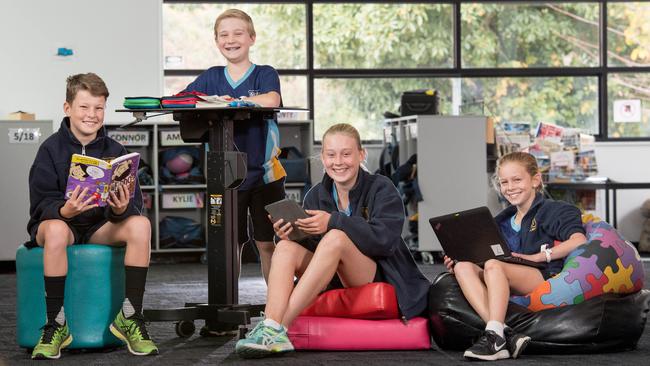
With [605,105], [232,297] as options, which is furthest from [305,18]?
[232,297]

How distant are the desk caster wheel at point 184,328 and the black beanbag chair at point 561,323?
0.96 meters

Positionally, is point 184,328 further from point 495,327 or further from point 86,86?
point 495,327

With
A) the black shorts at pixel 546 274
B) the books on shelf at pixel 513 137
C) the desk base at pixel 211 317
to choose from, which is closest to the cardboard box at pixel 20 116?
the books on shelf at pixel 513 137

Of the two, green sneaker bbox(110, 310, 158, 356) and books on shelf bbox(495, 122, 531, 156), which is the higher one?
books on shelf bbox(495, 122, 531, 156)

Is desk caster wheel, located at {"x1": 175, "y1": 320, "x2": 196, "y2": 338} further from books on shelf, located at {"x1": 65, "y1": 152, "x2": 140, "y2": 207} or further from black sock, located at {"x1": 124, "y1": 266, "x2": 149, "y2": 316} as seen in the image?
books on shelf, located at {"x1": 65, "y1": 152, "x2": 140, "y2": 207}

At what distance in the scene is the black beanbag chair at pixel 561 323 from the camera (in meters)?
3.21

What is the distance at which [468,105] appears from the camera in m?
8.33

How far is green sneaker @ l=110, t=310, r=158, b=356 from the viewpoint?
10.9 ft

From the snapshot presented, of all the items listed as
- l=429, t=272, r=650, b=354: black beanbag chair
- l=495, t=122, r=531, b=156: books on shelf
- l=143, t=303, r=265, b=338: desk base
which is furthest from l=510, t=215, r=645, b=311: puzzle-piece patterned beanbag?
l=495, t=122, r=531, b=156: books on shelf

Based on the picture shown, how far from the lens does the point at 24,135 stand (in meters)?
7.18

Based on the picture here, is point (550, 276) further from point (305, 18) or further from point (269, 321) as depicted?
point (305, 18)

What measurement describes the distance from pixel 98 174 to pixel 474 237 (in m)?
1.23

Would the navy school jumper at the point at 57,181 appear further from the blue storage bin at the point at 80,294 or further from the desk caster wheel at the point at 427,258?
the desk caster wheel at the point at 427,258

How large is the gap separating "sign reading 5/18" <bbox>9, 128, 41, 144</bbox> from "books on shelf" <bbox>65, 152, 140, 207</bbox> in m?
4.08
